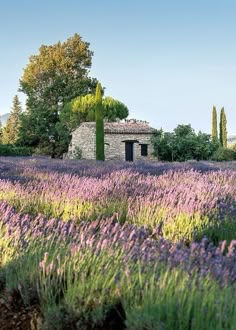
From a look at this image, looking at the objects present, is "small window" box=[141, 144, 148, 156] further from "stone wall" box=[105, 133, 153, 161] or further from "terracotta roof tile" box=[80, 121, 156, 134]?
"terracotta roof tile" box=[80, 121, 156, 134]

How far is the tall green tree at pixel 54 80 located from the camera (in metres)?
47.7

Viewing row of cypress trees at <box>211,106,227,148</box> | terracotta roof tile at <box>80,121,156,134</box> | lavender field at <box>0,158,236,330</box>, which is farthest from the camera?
row of cypress trees at <box>211,106,227,148</box>

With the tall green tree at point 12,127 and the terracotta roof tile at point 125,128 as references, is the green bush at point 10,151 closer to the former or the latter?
the terracotta roof tile at point 125,128

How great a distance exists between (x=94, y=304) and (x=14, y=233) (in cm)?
93

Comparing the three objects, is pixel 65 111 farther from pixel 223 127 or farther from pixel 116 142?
pixel 223 127

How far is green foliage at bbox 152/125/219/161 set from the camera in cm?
3741

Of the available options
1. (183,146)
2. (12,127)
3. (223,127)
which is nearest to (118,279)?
(183,146)

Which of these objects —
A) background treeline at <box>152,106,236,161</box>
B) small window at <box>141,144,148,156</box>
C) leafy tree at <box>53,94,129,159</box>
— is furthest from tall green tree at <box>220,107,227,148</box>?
small window at <box>141,144,148,156</box>

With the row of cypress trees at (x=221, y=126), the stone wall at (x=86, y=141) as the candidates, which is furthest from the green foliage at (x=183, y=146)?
the row of cypress trees at (x=221, y=126)

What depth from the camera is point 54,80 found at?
166 feet

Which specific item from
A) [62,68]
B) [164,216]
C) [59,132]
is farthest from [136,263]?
[62,68]

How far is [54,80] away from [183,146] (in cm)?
1917

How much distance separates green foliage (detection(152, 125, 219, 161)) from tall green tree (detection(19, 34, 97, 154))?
497 inches

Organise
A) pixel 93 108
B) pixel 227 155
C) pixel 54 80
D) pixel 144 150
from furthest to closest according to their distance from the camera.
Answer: pixel 54 80 < pixel 93 108 < pixel 144 150 < pixel 227 155
